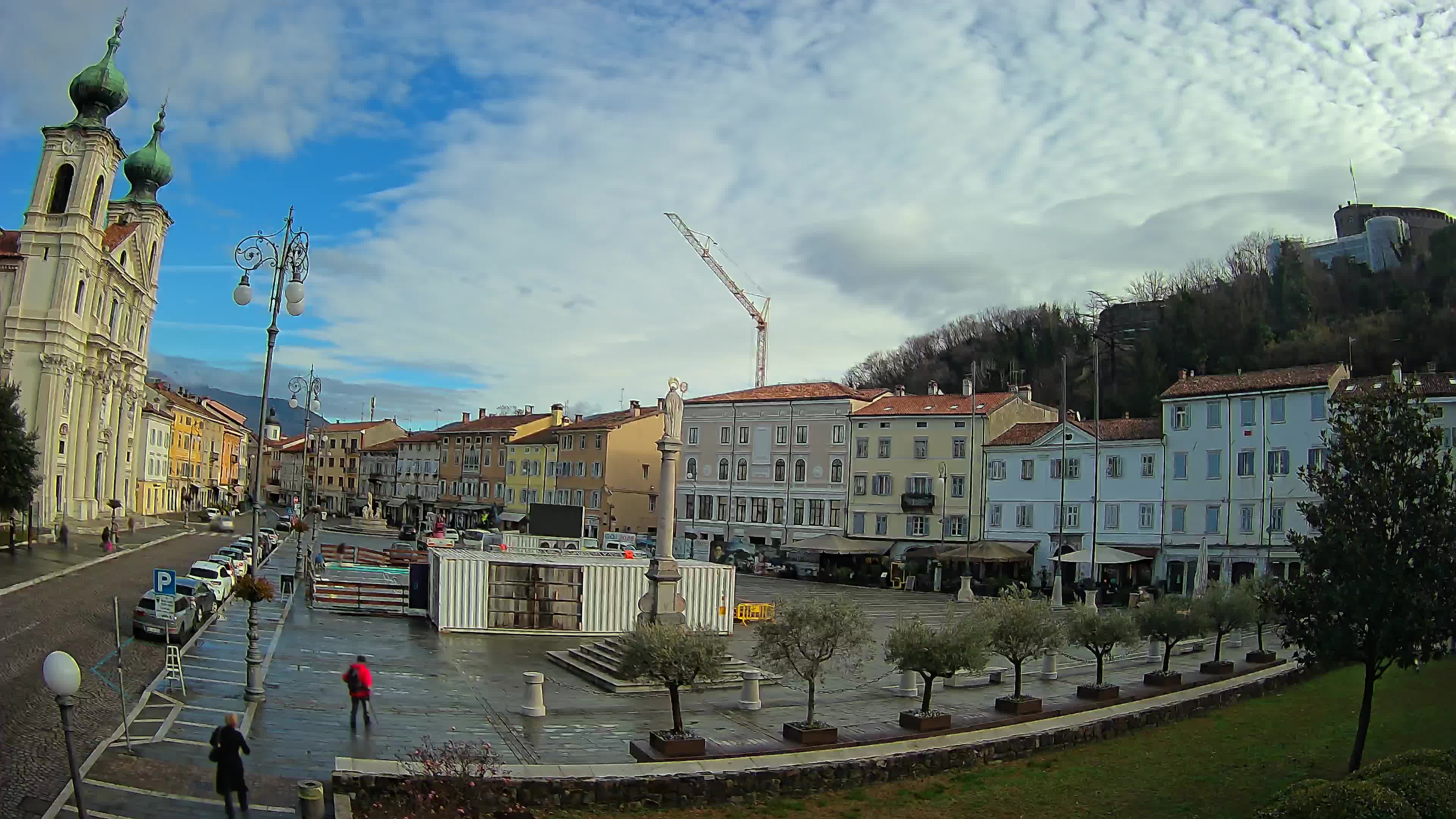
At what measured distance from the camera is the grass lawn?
14.9m

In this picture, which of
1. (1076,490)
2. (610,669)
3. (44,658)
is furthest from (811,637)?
(1076,490)

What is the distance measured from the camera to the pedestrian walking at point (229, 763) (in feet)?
40.1

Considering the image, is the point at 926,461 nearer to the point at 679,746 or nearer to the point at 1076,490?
the point at 1076,490

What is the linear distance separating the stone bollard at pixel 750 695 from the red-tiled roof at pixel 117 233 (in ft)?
228

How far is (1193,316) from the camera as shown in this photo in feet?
269

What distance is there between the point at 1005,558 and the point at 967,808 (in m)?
41.1

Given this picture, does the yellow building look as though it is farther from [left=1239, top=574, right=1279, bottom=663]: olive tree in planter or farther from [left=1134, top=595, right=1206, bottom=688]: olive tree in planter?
[left=1134, top=595, right=1206, bottom=688]: olive tree in planter

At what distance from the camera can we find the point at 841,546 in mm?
61750

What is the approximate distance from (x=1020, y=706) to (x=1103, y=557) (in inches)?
1251

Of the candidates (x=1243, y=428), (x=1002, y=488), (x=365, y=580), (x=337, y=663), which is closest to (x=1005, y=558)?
(x=1002, y=488)

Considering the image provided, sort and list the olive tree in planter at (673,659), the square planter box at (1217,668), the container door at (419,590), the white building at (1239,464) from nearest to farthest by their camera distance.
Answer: the olive tree in planter at (673,659)
the square planter box at (1217,668)
the container door at (419,590)
the white building at (1239,464)

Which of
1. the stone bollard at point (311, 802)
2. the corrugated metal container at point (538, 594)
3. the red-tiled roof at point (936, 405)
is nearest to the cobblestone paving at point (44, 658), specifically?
the stone bollard at point (311, 802)

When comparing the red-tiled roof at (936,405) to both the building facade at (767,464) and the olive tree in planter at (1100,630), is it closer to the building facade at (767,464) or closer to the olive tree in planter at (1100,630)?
the building facade at (767,464)

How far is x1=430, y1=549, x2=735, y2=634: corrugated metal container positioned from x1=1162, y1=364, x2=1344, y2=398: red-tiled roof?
3137cm
